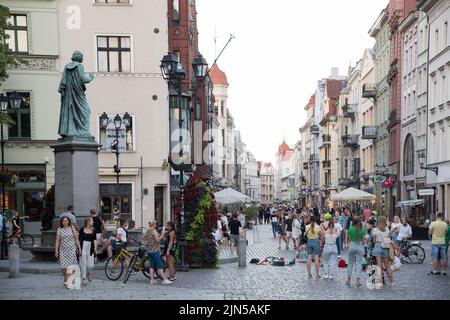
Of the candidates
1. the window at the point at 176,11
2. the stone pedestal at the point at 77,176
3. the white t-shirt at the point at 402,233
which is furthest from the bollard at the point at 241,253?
the window at the point at 176,11

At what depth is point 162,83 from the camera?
126 ft

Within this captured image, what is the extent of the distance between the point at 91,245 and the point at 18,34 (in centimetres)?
2248

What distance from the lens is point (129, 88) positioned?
3797cm

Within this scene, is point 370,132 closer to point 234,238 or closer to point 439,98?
point 439,98

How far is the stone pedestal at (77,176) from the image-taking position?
20359mm

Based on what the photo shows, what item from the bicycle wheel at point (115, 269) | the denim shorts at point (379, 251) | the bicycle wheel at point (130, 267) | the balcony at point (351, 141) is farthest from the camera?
the balcony at point (351, 141)

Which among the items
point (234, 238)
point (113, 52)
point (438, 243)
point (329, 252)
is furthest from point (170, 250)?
point (113, 52)

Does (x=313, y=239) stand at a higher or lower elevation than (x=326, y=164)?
higher

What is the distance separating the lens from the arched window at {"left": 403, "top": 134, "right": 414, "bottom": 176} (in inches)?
2029

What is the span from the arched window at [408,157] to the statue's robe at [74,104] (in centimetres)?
3507

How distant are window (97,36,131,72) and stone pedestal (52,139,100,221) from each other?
17.7m

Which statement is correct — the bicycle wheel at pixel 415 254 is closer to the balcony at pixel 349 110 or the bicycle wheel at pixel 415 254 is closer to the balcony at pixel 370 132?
the balcony at pixel 370 132

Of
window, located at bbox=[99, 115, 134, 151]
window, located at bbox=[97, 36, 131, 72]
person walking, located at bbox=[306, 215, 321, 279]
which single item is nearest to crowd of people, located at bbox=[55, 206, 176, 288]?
person walking, located at bbox=[306, 215, 321, 279]
